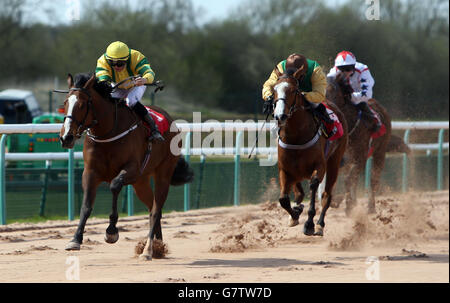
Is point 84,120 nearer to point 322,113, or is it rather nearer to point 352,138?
point 322,113

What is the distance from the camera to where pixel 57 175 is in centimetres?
1136

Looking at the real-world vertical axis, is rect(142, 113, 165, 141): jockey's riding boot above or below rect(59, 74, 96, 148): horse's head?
below

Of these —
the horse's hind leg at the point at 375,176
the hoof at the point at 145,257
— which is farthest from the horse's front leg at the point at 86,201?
the horse's hind leg at the point at 375,176

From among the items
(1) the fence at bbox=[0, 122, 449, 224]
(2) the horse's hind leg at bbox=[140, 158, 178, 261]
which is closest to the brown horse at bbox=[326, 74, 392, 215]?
(1) the fence at bbox=[0, 122, 449, 224]

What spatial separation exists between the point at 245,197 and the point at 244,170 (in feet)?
1.32

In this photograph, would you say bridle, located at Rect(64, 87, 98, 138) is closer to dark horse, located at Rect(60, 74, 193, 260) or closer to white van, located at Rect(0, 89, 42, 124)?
dark horse, located at Rect(60, 74, 193, 260)

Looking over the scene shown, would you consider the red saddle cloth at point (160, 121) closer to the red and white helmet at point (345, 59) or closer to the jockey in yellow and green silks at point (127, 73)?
the jockey in yellow and green silks at point (127, 73)

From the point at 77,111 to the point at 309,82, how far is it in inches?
97.3

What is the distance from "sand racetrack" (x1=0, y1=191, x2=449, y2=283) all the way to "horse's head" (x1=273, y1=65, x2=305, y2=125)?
1335 mm

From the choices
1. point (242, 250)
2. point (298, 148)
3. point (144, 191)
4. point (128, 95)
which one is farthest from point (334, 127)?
point (128, 95)

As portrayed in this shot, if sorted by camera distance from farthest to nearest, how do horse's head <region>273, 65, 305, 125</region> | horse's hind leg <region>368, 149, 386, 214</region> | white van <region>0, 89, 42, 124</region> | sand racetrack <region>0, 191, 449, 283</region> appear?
white van <region>0, 89, 42, 124</region> → horse's hind leg <region>368, 149, 386, 214</region> → horse's head <region>273, 65, 305, 125</region> → sand racetrack <region>0, 191, 449, 283</region>

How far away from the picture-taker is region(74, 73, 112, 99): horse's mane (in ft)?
21.9

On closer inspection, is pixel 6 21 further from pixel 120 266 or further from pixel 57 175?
pixel 120 266
